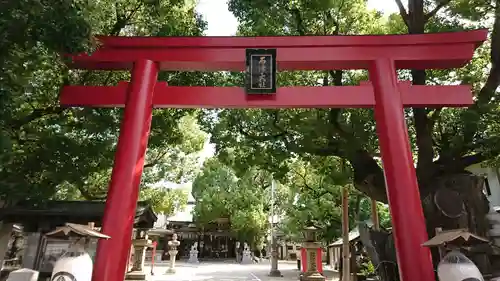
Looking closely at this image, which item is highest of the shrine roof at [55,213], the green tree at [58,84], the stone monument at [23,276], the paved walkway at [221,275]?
the green tree at [58,84]

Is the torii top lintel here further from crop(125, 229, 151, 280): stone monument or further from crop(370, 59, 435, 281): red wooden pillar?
crop(125, 229, 151, 280): stone monument

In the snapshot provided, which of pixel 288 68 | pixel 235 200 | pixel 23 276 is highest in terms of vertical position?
pixel 235 200

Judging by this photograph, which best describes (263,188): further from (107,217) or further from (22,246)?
(107,217)

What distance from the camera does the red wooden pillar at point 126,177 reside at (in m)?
5.56

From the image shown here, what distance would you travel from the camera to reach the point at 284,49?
23.6 ft

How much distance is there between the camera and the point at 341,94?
7.01 m

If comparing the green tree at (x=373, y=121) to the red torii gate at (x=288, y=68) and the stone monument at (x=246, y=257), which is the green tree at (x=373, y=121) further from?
the stone monument at (x=246, y=257)

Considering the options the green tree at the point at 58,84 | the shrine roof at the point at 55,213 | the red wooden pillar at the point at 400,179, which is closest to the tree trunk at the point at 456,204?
the red wooden pillar at the point at 400,179

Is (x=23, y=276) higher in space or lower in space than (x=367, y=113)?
lower

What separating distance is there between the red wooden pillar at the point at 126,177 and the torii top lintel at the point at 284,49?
418 millimetres

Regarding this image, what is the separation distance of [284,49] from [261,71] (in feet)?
2.47

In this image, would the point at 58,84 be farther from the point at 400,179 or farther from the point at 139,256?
the point at 139,256

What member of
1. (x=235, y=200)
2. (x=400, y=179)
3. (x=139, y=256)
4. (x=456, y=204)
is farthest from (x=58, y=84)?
(x=235, y=200)

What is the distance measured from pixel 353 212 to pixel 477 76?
15324 mm
